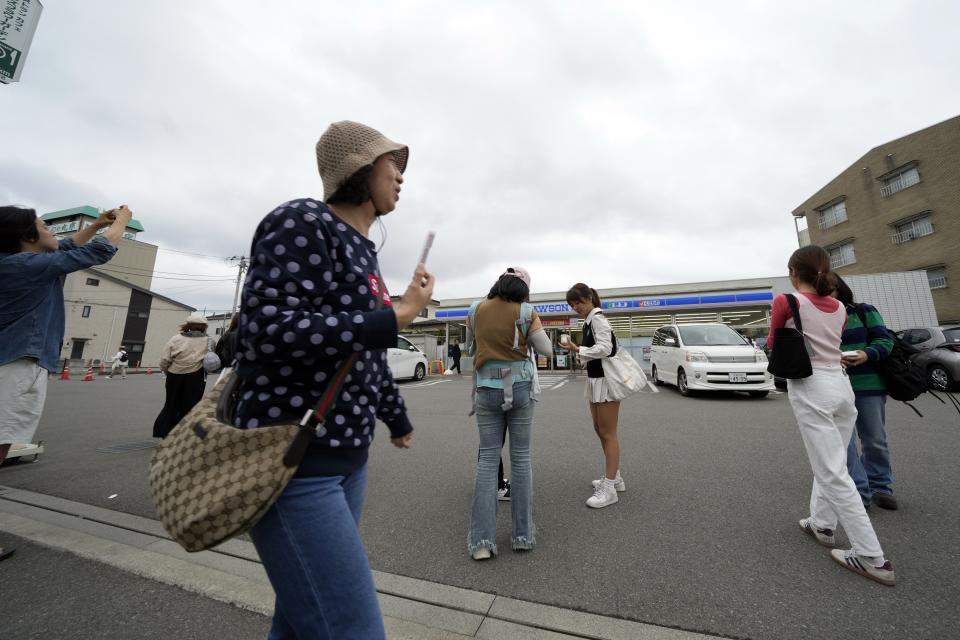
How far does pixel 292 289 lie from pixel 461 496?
10.1 ft

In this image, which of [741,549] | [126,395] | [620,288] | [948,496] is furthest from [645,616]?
[620,288]

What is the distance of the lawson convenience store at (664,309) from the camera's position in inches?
748

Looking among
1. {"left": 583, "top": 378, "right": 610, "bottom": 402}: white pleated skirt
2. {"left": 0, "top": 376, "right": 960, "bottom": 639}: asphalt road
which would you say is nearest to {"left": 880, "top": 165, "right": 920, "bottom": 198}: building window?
{"left": 0, "top": 376, "right": 960, "bottom": 639}: asphalt road

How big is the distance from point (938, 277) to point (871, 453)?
24949mm

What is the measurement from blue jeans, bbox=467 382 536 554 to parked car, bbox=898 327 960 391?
33.9 ft

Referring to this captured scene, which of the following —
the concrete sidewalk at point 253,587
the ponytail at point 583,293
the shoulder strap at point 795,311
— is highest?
the ponytail at point 583,293

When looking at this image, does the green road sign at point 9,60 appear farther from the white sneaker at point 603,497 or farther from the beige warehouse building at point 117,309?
→ the beige warehouse building at point 117,309

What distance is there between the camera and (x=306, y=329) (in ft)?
3.09

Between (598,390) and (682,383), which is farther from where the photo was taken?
(682,383)

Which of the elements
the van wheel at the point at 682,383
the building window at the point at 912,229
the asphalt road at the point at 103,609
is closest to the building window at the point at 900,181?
the building window at the point at 912,229

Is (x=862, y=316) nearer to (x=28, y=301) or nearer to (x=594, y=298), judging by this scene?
(x=594, y=298)

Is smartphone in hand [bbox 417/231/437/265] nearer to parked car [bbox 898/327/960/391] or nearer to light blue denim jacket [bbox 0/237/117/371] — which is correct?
light blue denim jacket [bbox 0/237/117/371]

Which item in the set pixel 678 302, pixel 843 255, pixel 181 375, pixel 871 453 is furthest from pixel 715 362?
pixel 843 255

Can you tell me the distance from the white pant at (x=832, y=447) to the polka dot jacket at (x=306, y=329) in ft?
8.72
